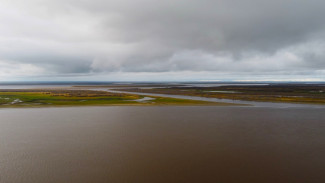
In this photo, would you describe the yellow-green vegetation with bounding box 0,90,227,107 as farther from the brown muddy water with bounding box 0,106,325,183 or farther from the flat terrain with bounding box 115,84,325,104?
the brown muddy water with bounding box 0,106,325,183

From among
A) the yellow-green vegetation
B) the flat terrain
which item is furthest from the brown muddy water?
the flat terrain

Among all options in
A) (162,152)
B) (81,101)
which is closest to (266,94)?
(81,101)

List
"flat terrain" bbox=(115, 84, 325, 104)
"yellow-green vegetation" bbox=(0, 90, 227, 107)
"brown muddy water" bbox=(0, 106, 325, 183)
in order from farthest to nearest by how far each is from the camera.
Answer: "flat terrain" bbox=(115, 84, 325, 104) < "yellow-green vegetation" bbox=(0, 90, 227, 107) < "brown muddy water" bbox=(0, 106, 325, 183)

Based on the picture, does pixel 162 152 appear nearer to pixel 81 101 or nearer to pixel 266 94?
pixel 81 101

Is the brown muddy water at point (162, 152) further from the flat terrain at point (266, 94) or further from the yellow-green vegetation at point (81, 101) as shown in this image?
the flat terrain at point (266, 94)

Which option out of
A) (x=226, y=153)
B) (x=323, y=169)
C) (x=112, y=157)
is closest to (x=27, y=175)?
(x=112, y=157)

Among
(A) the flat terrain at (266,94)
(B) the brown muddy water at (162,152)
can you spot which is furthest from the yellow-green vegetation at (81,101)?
(B) the brown muddy water at (162,152)

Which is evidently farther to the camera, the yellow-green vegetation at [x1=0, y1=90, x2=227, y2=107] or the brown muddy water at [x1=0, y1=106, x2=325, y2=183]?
the yellow-green vegetation at [x1=0, y1=90, x2=227, y2=107]

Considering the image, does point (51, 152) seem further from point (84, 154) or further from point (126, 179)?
point (126, 179)
